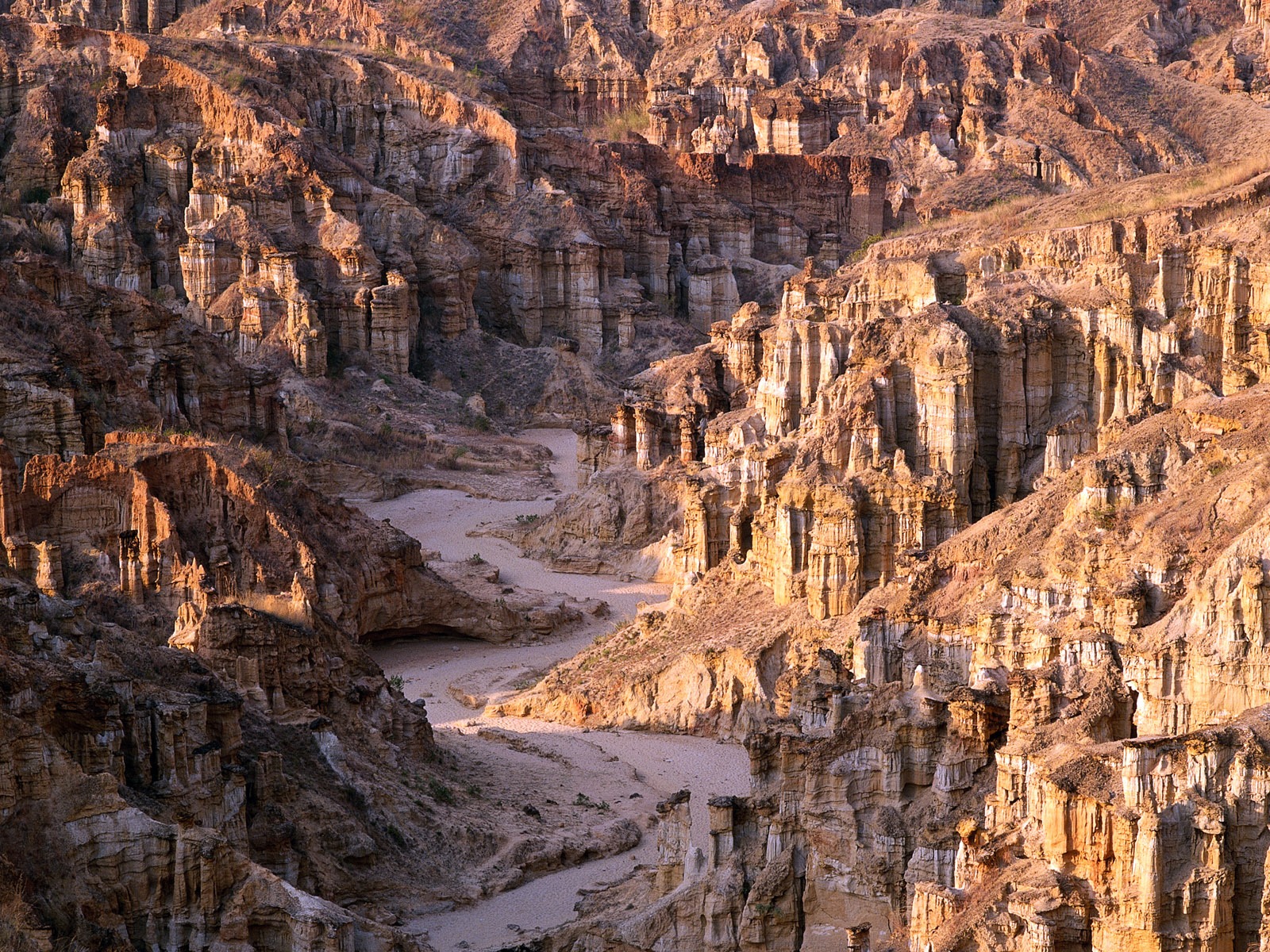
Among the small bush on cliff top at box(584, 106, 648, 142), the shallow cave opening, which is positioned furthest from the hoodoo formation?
the small bush on cliff top at box(584, 106, 648, 142)

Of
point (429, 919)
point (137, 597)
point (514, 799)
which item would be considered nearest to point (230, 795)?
point (429, 919)

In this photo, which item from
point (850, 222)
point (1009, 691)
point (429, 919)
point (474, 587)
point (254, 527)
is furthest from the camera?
point (850, 222)

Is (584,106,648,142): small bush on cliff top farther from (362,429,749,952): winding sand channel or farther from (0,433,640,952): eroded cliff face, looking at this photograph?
(0,433,640,952): eroded cliff face

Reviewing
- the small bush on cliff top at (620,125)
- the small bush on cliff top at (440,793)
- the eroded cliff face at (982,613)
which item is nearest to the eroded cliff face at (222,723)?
the small bush on cliff top at (440,793)

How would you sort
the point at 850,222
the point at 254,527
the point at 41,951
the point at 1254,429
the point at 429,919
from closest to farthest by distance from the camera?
the point at 41,951, the point at 429,919, the point at 1254,429, the point at 254,527, the point at 850,222

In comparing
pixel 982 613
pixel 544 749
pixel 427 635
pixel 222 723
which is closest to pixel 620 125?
pixel 427 635

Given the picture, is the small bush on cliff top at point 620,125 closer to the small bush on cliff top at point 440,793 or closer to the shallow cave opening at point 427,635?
the shallow cave opening at point 427,635

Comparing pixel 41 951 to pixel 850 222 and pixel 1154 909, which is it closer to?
pixel 1154 909
